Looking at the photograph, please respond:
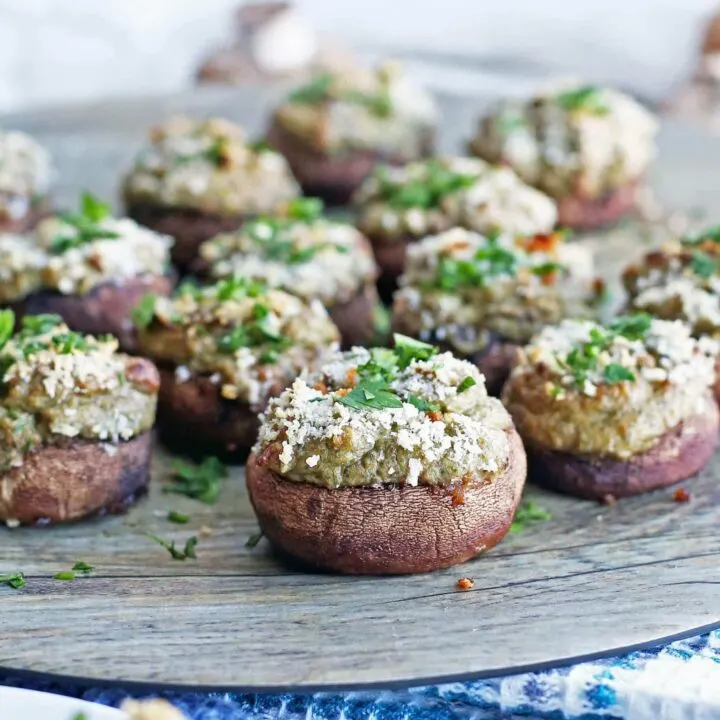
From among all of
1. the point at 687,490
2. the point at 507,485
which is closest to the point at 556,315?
the point at 687,490

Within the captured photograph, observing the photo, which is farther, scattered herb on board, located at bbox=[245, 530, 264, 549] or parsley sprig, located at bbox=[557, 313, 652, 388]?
parsley sprig, located at bbox=[557, 313, 652, 388]

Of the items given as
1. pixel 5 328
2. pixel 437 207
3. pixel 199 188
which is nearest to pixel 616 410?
pixel 5 328

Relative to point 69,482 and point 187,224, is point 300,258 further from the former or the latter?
point 69,482

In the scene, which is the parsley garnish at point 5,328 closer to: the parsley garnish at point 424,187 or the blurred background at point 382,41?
the parsley garnish at point 424,187

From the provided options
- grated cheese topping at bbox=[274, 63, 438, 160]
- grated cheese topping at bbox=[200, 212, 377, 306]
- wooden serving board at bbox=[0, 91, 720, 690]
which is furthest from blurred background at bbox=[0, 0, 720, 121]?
wooden serving board at bbox=[0, 91, 720, 690]

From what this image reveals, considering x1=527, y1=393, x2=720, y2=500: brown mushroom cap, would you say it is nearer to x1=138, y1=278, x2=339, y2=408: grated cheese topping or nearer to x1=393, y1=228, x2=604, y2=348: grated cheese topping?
x1=393, y1=228, x2=604, y2=348: grated cheese topping
